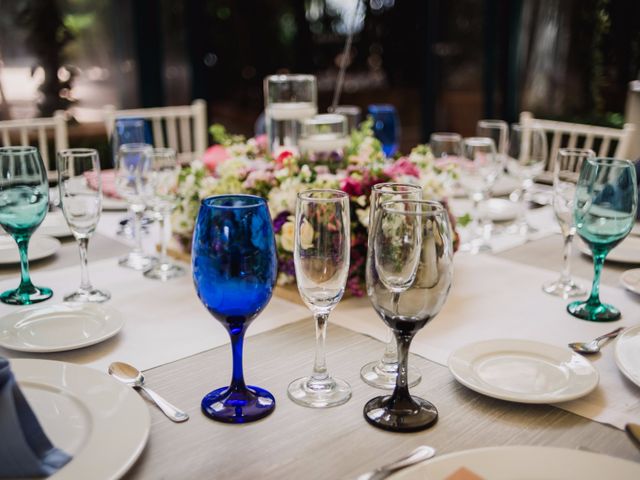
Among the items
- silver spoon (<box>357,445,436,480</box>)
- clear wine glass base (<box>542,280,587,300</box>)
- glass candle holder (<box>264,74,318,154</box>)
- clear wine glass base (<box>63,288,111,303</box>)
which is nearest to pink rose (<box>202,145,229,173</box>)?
glass candle holder (<box>264,74,318,154</box>)

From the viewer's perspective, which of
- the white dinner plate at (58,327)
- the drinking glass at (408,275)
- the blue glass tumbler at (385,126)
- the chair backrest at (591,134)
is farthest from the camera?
the chair backrest at (591,134)

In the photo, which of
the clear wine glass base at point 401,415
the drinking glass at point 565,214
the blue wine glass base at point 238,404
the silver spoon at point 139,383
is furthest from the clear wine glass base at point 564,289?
the silver spoon at point 139,383

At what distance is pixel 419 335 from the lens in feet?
3.65

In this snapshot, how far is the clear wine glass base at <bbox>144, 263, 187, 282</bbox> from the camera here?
1.40 metres

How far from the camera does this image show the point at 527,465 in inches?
27.2

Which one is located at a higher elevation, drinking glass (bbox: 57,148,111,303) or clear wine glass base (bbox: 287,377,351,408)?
drinking glass (bbox: 57,148,111,303)

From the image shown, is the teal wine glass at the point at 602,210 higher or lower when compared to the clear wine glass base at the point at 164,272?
higher

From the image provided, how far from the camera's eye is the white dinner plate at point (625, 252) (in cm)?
147

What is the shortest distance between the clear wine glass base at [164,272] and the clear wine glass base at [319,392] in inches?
22.1

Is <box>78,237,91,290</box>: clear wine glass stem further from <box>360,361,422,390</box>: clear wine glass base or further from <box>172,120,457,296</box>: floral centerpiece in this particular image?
<box>360,361,422,390</box>: clear wine glass base

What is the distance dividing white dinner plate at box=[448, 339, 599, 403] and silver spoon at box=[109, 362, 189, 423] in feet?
1.22

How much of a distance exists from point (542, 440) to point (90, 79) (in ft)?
13.4

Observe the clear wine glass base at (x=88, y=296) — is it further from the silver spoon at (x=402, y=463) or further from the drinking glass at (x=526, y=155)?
the drinking glass at (x=526, y=155)

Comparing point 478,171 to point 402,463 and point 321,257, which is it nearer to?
point 321,257
